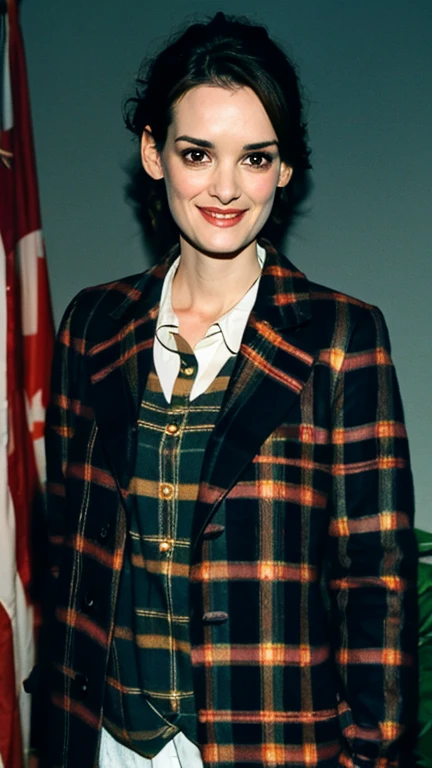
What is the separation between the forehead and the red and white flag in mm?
575

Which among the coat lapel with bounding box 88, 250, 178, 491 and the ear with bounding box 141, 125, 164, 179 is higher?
the ear with bounding box 141, 125, 164, 179

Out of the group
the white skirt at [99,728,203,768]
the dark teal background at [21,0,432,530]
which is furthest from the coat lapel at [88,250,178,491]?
the dark teal background at [21,0,432,530]

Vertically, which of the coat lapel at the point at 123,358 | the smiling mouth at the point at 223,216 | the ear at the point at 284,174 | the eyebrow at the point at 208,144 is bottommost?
the coat lapel at the point at 123,358

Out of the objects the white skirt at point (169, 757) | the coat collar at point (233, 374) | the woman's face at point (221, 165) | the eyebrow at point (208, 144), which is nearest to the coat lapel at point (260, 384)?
the coat collar at point (233, 374)

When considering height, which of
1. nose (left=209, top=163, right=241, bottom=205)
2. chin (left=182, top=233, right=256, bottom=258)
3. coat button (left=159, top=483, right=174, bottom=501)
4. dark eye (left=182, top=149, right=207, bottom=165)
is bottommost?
coat button (left=159, top=483, right=174, bottom=501)

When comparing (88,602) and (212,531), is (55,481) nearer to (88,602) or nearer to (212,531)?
(88,602)

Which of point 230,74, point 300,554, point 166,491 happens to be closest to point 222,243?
point 230,74

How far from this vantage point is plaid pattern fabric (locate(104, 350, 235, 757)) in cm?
136

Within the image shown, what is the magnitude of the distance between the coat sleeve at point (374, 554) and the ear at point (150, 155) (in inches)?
17.9

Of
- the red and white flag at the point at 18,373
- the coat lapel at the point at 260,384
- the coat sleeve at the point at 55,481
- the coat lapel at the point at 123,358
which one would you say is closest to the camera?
the coat lapel at the point at 260,384

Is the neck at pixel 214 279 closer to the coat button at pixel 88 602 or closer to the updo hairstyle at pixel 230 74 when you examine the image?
the updo hairstyle at pixel 230 74

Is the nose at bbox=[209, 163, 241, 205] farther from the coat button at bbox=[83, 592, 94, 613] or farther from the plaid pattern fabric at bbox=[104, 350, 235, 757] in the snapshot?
the coat button at bbox=[83, 592, 94, 613]

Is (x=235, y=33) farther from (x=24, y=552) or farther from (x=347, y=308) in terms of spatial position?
(x=24, y=552)

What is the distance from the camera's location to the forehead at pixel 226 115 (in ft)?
4.49
